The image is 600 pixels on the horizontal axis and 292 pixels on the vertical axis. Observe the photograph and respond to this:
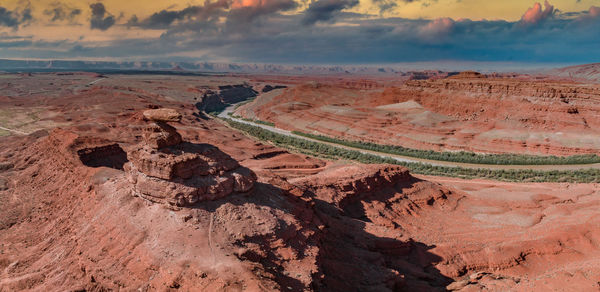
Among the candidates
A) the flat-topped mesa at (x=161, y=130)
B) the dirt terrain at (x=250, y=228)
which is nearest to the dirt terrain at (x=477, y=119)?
the dirt terrain at (x=250, y=228)

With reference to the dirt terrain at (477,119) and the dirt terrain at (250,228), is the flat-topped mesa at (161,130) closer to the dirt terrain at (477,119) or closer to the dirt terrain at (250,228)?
the dirt terrain at (250,228)

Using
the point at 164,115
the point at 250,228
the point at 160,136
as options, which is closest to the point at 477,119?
the point at 250,228

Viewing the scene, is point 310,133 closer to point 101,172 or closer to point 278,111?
point 278,111

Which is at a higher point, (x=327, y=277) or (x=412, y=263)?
(x=327, y=277)

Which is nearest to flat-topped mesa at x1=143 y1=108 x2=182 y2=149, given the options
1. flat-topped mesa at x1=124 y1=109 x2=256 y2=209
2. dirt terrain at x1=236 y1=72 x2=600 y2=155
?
flat-topped mesa at x1=124 y1=109 x2=256 y2=209

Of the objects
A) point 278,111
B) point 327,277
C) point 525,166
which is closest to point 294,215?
point 327,277

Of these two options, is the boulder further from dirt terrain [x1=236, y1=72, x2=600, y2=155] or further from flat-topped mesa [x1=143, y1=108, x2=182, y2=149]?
dirt terrain [x1=236, y1=72, x2=600, y2=155]
